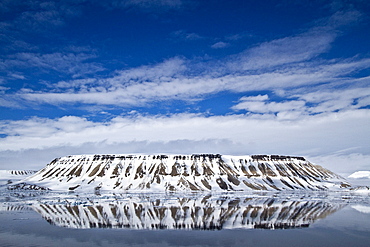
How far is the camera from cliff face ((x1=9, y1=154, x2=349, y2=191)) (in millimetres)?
A: 159625

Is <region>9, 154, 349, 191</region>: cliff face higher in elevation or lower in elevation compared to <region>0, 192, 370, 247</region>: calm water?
higher

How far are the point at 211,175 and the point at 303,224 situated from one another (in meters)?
144

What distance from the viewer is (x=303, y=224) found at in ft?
117

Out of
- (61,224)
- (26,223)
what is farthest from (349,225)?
(26,223)

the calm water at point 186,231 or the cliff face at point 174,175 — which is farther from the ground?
the cliff face at point 174,175

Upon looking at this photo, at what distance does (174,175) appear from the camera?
581 feet

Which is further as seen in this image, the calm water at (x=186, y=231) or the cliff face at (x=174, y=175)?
the cliff face at (x=174, y=175)

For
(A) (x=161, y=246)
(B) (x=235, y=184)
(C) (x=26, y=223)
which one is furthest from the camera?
(B) (x=235, y=184)

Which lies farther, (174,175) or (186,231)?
(174,175)

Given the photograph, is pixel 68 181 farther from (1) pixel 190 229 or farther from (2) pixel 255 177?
(1) pixel 190 229

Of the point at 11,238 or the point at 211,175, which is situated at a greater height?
the point at 211,175

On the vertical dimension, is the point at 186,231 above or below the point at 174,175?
below

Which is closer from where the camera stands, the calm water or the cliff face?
the calm water

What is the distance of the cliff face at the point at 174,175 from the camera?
15962 centimetres
